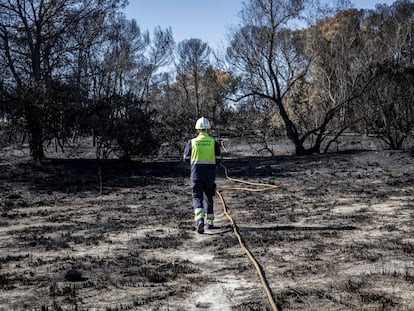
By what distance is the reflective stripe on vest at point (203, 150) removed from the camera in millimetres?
7355

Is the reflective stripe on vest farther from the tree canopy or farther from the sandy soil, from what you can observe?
the tree canopy

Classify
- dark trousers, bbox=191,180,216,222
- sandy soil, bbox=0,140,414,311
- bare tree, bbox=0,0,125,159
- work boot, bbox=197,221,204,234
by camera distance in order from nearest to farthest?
sandy soil, bbox=0,140,414,311 < work boot, bbox=197,221,204,234 < dark trousers, bbox=191,180,216,222 < bare tree, bbox=0,0,125,159

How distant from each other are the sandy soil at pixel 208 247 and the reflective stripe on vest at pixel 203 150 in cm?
115

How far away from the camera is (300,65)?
64.9ft

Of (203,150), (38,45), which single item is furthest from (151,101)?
(203,150)

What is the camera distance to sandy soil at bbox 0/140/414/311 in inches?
166

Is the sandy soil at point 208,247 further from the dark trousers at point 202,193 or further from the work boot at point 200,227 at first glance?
the dark trousers at point 202,193

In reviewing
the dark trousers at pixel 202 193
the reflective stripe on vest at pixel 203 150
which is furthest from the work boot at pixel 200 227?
the reflective stripe on vest at pixel 203 150

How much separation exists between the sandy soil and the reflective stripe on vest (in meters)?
1.15

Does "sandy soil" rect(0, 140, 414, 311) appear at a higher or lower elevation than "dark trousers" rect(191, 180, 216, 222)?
lower

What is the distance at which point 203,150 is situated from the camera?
737 centimetres

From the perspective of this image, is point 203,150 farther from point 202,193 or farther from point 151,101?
point 151,101

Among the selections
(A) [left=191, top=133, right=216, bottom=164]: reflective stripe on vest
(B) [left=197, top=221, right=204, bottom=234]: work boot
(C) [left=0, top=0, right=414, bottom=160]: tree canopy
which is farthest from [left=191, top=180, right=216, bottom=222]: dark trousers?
(C) [left=0, top=0, right=414, bottom=160]: tree canopy

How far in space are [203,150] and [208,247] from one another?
1.78m
